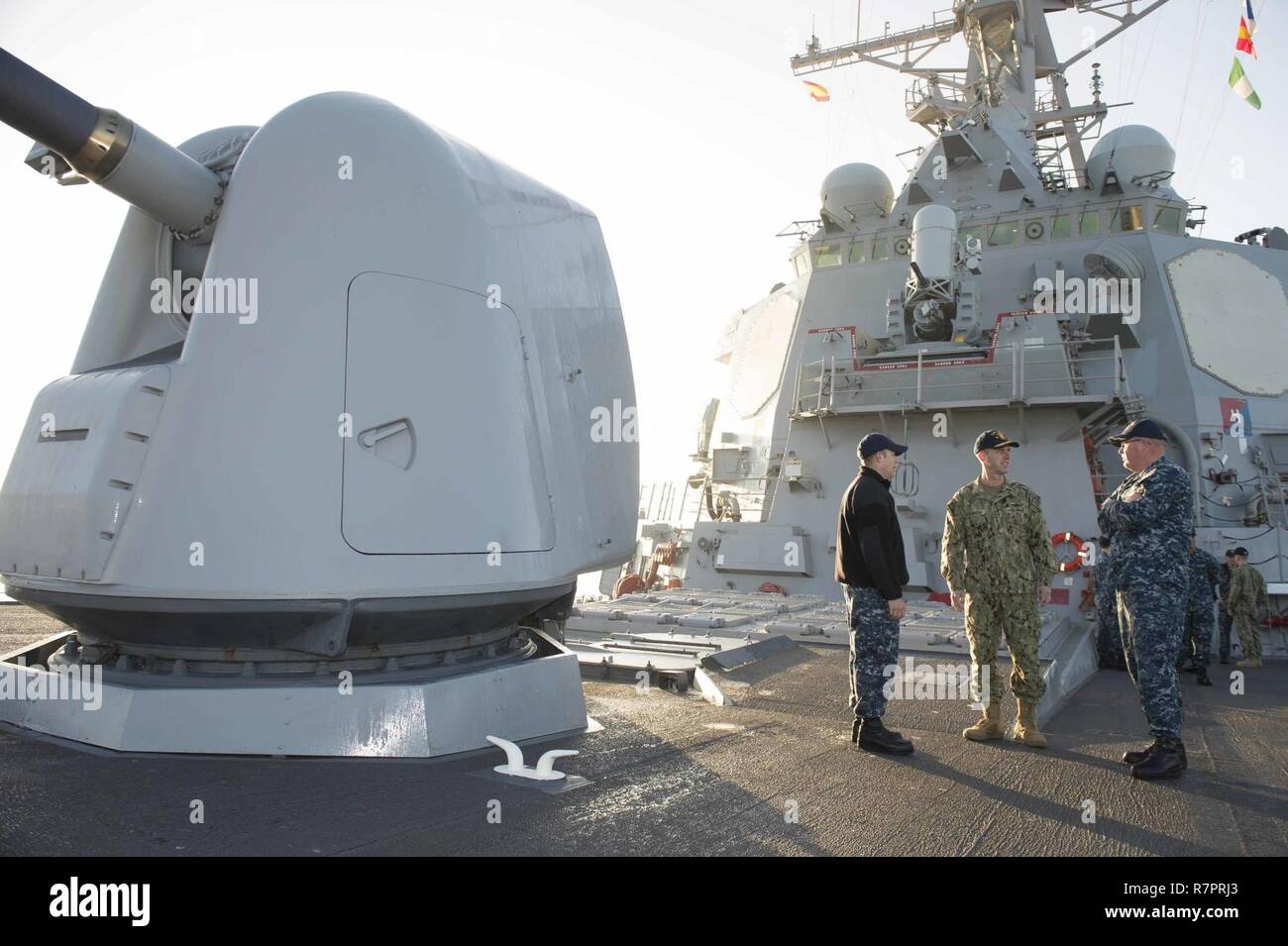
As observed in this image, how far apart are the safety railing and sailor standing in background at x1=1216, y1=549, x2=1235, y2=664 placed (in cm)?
241

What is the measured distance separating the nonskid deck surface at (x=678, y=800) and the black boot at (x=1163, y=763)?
0.28ft

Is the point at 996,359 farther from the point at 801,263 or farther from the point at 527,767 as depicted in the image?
the point at 527,767

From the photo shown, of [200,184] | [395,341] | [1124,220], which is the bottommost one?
[395,341]

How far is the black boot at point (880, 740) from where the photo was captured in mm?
4344

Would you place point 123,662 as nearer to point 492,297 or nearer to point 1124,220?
point 492,297

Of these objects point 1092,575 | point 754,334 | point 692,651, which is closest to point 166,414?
point 692,651

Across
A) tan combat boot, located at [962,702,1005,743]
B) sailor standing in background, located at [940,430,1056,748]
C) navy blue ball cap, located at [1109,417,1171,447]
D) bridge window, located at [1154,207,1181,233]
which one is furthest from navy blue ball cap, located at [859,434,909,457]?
bridge window, located at [1154,207,1181,233]

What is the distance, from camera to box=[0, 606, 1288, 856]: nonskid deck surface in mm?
Answer: 2770

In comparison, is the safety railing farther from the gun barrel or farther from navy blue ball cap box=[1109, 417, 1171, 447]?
the gun barrel

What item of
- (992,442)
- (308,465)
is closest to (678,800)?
(308,465)
